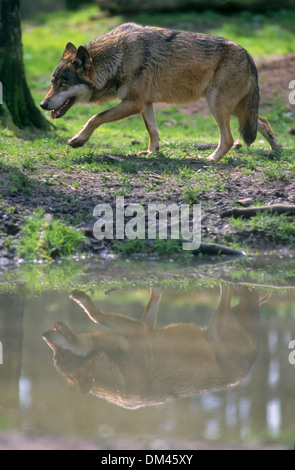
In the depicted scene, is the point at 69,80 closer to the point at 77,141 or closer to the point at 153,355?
the point at 77,141

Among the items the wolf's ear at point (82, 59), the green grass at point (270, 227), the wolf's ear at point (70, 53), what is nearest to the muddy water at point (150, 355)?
the green grass at point (270, 227)

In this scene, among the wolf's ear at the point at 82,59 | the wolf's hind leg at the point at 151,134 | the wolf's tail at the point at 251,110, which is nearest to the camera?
the wolf's ear at the point at 82,59

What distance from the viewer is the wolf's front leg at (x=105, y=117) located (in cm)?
970

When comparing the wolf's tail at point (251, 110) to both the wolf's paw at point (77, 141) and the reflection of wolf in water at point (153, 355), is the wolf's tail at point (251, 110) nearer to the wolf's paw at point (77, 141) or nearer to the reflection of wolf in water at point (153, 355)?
the wolf's paw at point (77, 141)

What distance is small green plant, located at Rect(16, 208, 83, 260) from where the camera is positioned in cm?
761

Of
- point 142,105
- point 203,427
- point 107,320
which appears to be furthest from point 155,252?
Answer: point 203,427

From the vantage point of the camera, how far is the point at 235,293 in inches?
259

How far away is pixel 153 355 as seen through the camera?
509 centimetres

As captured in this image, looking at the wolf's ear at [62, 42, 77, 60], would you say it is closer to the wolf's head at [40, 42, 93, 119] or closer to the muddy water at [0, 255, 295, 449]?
the wolf's head at [40, 42, 93, 119]

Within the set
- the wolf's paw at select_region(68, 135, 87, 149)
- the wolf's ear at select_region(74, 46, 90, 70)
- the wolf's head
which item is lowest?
the wolf's paw at select_region(68, 135, 87, 149)

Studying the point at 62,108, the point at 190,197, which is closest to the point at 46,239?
the point at 190,197

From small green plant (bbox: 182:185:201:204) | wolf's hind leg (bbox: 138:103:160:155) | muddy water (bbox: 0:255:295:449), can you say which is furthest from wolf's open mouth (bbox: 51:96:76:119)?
muddy water (bbox: 0:255:295:449)

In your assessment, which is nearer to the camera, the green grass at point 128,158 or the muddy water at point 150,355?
the muddy water at point 150,355

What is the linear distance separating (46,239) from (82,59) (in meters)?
3.10
